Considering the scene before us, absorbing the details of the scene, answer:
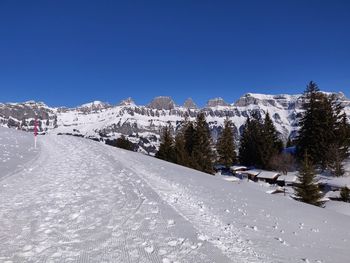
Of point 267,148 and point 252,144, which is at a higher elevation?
point 252,144

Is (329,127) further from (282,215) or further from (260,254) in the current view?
(260,254)

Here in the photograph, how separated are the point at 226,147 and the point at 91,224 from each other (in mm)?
69248

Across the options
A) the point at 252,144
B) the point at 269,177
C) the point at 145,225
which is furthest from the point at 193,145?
the point at 145,225

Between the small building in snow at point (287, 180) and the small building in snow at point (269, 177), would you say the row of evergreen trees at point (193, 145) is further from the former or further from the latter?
the small building in snow at point (287, 180)

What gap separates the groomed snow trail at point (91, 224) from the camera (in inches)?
265

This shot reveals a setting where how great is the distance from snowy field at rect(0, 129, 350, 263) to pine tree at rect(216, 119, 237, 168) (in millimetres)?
60702

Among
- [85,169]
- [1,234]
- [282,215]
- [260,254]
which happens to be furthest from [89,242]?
[85,169]

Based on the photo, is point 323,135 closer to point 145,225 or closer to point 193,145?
point 193,145

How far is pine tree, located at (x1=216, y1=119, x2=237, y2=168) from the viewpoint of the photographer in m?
76.1

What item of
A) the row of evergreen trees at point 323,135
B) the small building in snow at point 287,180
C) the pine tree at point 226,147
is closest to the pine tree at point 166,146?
the pine tree at point 226,147

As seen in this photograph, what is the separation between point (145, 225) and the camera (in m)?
8.69

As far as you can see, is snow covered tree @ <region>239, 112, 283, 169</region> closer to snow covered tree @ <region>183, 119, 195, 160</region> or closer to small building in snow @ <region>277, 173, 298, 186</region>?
small building in snow @ <region>277, 173, 298, 186</region>

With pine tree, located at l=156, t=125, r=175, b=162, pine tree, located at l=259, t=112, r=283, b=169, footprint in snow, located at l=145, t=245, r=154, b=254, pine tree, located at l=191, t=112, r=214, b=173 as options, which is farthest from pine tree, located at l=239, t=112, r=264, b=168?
footprint in snow, located at l=145, t=245, r=154, b=254

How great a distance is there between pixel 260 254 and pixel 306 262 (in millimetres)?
930
